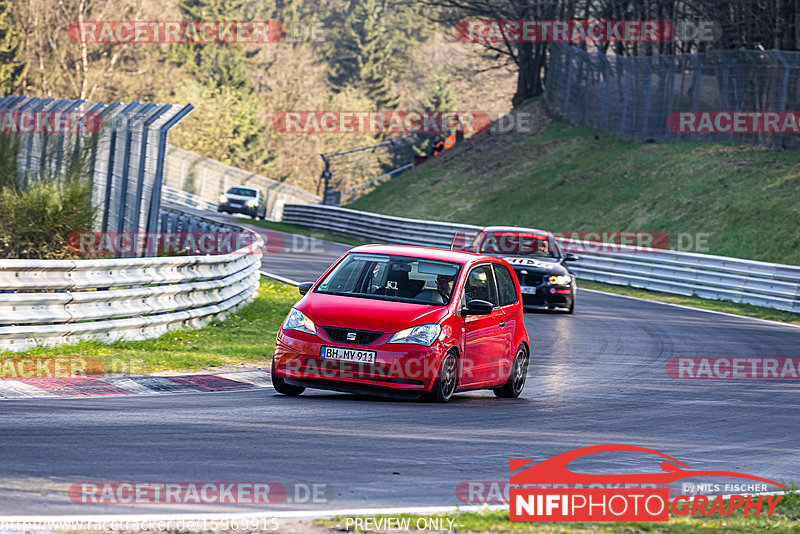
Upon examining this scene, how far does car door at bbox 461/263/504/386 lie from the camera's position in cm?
1128

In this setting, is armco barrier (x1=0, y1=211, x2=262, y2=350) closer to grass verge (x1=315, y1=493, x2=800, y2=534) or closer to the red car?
the red car

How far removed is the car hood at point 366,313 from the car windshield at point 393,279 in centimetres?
19

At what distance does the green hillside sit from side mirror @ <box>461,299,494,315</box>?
69.5 ft

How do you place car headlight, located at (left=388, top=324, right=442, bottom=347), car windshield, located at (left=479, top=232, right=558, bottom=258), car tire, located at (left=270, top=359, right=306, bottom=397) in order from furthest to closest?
car windshield, located at (left=479, top=232, right=558, bottom=258) < car tire, located at (left=270, top=359, right=306, bottom=397) < car headlight, located at (left=388, top=324, right=442, bottom=347)

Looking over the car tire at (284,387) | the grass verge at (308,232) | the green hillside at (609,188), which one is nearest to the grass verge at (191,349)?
the car tire at (284,387)

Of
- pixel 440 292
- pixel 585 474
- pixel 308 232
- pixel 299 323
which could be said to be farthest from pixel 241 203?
pixel 585 474

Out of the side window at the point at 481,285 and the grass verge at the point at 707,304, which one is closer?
the side window at the point at 481,285

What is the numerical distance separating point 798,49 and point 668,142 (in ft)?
23.3

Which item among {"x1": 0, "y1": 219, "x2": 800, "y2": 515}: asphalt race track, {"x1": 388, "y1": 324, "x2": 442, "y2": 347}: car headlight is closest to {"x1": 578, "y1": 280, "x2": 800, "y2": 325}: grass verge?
{"x1": 0, "y1": 219, "x2": 800, "y2": 515}: asphalt race track

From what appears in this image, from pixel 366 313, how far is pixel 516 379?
95.0 inches

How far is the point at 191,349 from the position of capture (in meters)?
13.8

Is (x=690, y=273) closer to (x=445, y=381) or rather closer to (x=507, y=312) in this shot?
(x=507, y=312)

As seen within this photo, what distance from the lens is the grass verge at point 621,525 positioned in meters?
6.12

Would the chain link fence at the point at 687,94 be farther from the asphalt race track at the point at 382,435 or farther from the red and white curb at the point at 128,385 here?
the red and white curb at the point at 128,385
